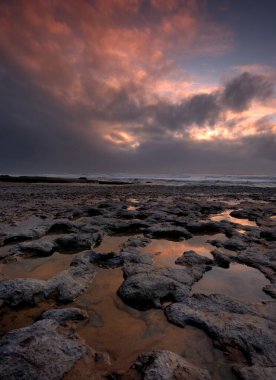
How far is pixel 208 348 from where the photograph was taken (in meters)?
2.72

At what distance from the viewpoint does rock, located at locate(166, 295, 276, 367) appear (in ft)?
8.70

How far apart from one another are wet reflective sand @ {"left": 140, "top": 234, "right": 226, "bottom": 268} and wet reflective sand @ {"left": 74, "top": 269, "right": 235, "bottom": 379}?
1.85m

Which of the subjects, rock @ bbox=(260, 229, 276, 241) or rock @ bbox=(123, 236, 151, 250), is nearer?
rock @ bbox=(123, 236, 151, 250)

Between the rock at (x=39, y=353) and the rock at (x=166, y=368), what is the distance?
0.64 m

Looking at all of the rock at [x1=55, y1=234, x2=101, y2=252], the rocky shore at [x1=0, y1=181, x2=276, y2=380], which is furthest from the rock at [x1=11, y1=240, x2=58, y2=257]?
the rock at [x1=55, y1=234, x2=101, y2=252]

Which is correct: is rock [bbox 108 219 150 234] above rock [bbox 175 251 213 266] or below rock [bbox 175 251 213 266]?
above

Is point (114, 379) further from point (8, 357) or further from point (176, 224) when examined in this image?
point (176, 224)

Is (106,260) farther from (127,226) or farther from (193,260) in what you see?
(127,226)

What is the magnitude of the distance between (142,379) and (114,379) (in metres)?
0.26

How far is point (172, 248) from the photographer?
20.5ft

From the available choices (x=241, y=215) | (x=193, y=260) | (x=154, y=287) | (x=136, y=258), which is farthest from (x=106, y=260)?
(x=241, y=215)

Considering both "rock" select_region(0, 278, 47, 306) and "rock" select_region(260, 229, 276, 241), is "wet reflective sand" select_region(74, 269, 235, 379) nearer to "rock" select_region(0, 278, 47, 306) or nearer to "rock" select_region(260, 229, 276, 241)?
"rock" select_region(0, 278, 47, 306)

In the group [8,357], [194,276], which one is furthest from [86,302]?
[194,276]

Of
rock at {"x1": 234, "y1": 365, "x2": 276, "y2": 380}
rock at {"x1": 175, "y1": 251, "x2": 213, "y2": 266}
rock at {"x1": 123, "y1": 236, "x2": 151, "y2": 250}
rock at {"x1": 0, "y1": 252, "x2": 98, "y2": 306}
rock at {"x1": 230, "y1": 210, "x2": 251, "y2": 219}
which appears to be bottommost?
rock at {"x1": 230, "y1": 210, "x2": 251, "y2": 219}
